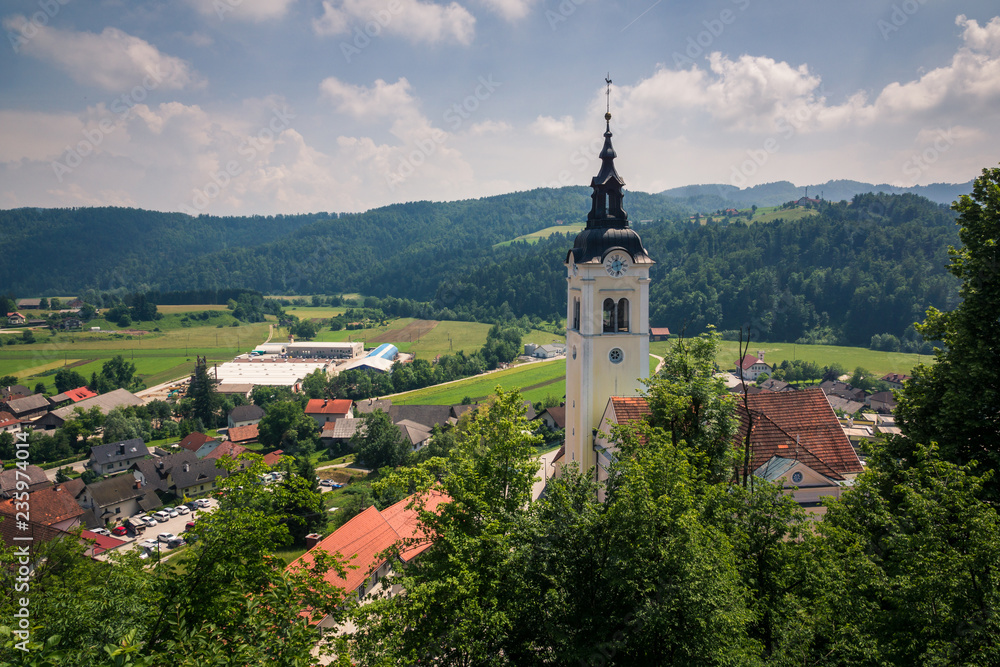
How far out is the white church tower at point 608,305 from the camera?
24.5 meters

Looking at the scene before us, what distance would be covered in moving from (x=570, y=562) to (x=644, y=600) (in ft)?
5.18

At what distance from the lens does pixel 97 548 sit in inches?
1428

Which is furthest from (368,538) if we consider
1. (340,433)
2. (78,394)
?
(78,394)

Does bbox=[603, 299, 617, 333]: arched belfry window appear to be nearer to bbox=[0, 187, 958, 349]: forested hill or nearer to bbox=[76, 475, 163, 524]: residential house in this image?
bbox=[76, 475, 163, 524]: residential house

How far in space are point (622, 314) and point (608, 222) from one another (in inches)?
166

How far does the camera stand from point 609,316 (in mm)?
25203

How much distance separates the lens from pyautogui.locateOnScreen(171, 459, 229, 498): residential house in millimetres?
51406

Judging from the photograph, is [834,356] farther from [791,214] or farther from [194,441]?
[194,441]

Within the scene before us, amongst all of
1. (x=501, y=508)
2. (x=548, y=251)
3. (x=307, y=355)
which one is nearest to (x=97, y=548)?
(x=501, y=508)

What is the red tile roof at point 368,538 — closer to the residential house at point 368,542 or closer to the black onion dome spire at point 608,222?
the residential house at point 368,542

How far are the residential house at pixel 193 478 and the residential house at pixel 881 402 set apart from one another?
77676mm

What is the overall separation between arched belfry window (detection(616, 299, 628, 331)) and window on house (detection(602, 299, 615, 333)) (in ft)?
0.92

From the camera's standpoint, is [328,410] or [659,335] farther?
[659,335]

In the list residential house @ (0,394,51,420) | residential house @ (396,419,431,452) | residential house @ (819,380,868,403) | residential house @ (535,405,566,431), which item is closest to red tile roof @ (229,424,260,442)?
residential house @ (396,419,431,452)
